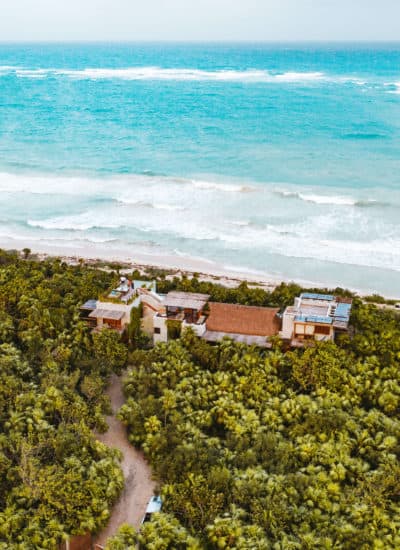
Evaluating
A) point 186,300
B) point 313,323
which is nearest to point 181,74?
point 186,300

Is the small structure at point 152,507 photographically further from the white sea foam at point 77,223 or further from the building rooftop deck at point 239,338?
the white sea foam at point 77,223

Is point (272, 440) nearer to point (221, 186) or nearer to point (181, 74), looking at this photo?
point (221, 186)

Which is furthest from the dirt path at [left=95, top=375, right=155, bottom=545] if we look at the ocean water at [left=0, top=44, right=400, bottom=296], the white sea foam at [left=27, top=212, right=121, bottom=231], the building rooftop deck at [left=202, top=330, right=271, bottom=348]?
the white sea foam at [left=27, top=212, right=121, bottom=231]

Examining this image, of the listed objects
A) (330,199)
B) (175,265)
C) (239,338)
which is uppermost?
(330,199)

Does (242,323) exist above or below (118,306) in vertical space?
below

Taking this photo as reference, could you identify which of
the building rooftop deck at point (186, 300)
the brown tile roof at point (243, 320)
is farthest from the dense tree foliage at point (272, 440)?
the building rooftop deck at point (186, 300)

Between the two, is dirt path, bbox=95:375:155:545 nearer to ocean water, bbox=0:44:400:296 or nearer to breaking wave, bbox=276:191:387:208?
ocean water, bbox=0:44:400:296
